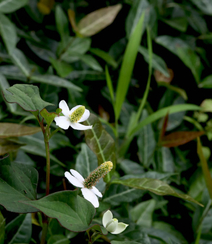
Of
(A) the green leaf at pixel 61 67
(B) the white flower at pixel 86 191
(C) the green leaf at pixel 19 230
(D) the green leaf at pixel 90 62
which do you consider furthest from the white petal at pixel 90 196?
(D) the green leaf at pixel 90 62

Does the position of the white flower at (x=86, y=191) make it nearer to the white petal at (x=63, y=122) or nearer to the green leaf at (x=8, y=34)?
the white petal at (x=63, y=122)

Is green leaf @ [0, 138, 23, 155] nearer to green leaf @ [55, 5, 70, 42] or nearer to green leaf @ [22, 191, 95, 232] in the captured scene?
green leaf @ [22, 191, 95, 232]

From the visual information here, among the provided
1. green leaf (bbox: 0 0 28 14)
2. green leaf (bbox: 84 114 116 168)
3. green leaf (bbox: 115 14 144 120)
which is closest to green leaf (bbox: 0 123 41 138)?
green leaf (bbox: 84 114 116 168)

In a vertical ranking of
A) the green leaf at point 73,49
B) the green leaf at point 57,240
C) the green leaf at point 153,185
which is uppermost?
the green leaf at point 73,49

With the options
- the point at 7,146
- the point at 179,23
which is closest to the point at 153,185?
the point at 7,146

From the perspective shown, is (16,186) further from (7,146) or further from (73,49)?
(73,49)
